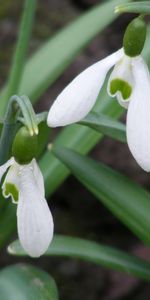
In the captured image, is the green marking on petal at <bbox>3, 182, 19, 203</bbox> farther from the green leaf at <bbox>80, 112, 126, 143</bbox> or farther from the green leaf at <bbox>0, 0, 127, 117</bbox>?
the green leaf at <bbox>0, 0, 127, 117</bbox>

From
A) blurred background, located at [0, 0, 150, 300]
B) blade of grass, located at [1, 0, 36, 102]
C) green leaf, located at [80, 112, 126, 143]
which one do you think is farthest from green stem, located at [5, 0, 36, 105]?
blurred background, located at [0, 0, 150, 300]

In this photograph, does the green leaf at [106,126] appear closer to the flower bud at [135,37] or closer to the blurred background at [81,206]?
the flower bud at [135,37]

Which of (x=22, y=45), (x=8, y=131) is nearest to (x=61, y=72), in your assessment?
(x=22, y=45)

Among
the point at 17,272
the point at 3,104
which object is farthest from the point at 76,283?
the point at 17,272

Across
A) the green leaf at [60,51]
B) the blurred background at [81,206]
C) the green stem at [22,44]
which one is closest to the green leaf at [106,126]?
the green stem at [22,44]

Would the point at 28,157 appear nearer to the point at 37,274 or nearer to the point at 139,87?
the point at 139,87

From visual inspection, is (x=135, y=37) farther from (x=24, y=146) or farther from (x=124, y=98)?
(x=24, y=146)
